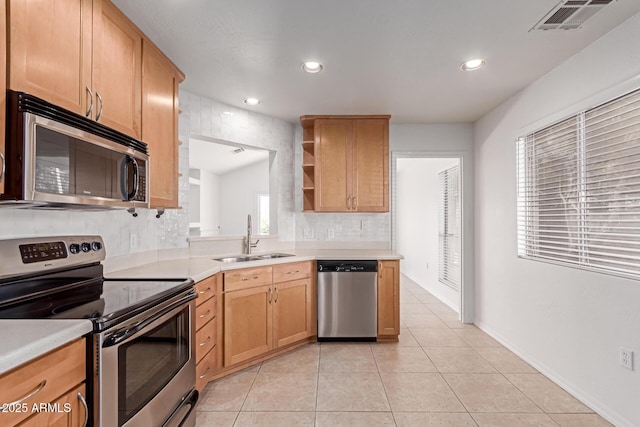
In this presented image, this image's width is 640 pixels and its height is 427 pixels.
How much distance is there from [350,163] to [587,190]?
216 cm

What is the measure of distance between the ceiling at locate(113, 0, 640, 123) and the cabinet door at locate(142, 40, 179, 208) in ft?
0.46

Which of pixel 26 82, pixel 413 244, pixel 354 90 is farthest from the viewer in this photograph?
pixel 413 244

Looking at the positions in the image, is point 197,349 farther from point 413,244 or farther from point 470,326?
point 413,244

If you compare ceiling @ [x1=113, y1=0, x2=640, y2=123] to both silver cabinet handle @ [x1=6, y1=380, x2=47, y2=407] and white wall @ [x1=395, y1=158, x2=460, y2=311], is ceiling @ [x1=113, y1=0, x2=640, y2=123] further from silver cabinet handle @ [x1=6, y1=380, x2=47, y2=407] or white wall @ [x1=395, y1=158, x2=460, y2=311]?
white wall @ [x1=395, y1=158, x2=460, y2=311]

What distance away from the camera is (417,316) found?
175 inches

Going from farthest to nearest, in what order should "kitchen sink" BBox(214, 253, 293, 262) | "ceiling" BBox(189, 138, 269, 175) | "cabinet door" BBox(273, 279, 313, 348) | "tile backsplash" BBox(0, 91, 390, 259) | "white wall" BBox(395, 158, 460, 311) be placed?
1. "ceiling" BBox(189, 138, 269, 175)
2. "white wall" BBox(395, 158, 460, 311)
3. "kitchen sink" BBox(214, 253, 293, 262)
4. "cabinet door" BBox(273, 279, 313, 348)
5. "tile backsplash" BBox(0, 91, 390, 259)

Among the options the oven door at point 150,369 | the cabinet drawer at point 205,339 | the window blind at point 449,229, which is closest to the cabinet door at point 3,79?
the oven door at point 150,369

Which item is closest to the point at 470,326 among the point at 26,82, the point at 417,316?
the point at 417,316

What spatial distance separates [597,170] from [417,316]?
9.03 ft

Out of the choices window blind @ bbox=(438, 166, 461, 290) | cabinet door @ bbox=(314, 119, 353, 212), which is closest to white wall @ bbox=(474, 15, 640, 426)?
window blind @ bbox=(438, 166, 461, 290)

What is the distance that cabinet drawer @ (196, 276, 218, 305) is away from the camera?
2.32m

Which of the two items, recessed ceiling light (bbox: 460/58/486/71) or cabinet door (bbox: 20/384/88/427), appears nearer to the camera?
cabinet door (bbox: 20/384/88/427)

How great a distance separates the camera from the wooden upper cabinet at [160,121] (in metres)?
2.18

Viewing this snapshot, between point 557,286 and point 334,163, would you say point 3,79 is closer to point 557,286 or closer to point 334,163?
point 334,163
